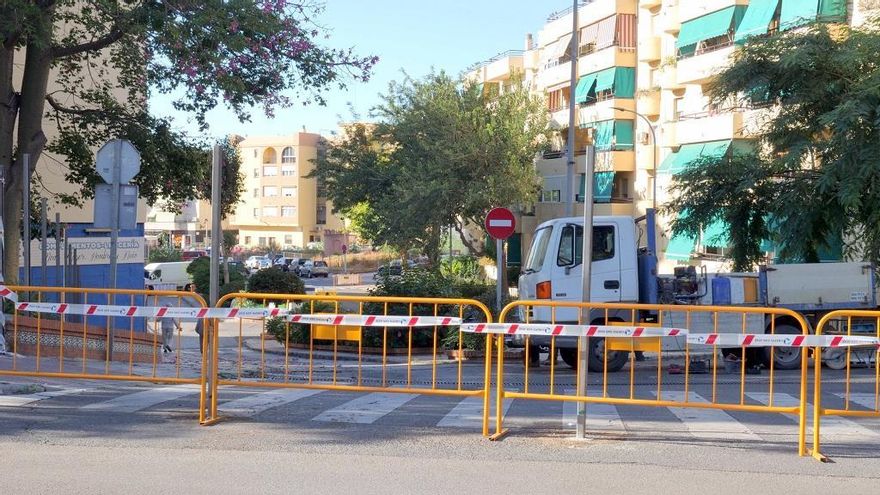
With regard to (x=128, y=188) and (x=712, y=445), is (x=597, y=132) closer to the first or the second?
(x=128, y=188)

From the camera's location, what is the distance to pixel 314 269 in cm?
7638

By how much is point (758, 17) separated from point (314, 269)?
4893cm

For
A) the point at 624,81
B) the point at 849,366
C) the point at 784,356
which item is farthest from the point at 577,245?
the point at 624,81

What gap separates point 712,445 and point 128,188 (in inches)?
312

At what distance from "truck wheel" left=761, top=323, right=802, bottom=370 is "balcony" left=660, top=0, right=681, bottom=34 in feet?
76.4

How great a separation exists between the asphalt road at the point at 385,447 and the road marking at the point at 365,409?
3 cm

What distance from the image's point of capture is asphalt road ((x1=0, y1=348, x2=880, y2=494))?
701cm

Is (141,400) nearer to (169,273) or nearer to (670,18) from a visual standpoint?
(670,18)

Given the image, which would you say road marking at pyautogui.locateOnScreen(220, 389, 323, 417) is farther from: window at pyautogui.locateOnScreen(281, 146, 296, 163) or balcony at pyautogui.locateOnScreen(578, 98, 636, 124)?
window at pyautogui.locateOnScreen(281, 146, 296, 163)

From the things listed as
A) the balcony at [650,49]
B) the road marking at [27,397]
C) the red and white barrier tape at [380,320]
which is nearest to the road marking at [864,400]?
the red and white barrier tape at [380,320]

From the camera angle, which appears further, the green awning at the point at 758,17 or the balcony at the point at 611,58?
the balcony at the point at 611,58

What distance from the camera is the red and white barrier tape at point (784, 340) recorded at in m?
8.45

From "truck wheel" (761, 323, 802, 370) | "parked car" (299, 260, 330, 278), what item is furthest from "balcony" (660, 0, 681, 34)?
"parked car" (299, 260, 330, 278)

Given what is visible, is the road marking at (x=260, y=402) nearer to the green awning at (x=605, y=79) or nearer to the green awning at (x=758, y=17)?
the green awning at (x=758, y=17)
